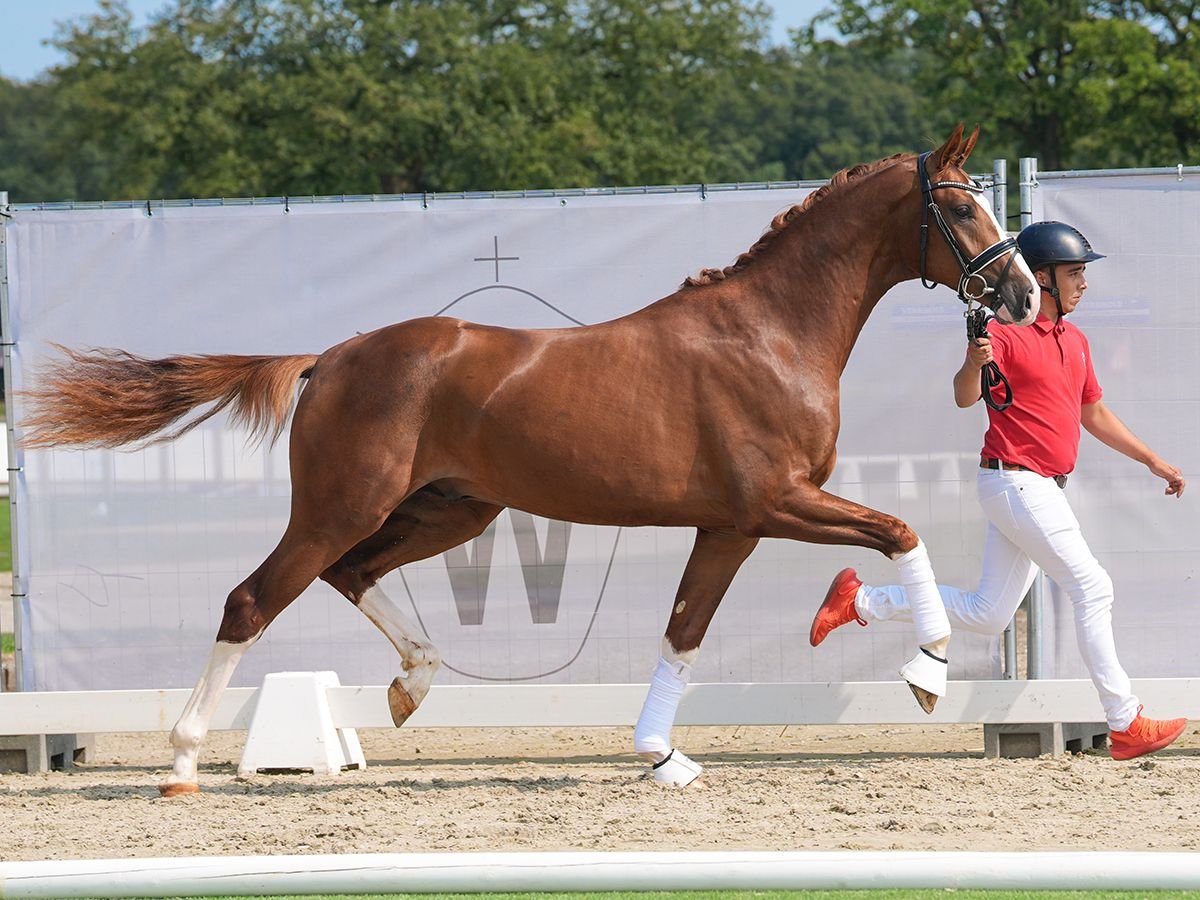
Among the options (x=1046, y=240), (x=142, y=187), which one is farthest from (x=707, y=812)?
(x=142, y=187)

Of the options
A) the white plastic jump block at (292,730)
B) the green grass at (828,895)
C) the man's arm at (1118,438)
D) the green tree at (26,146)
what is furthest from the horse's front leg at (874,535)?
the green tree at (26,146)

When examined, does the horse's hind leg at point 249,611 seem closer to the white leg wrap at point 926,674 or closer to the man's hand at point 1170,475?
the white leg wrap at point 926,674

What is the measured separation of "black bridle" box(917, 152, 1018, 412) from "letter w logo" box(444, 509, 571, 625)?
1974mm

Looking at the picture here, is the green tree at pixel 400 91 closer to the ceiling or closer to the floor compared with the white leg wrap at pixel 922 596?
closer to the ceiling

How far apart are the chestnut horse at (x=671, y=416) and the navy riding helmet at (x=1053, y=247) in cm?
17

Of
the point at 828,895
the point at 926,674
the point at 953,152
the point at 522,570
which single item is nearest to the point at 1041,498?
the point at 926,674

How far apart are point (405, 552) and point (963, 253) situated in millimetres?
2360

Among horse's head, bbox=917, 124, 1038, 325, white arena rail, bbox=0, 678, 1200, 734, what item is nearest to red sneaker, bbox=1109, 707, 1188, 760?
white arena rail, bbox=0, 678, 1200, 734

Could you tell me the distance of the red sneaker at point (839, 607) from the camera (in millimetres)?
5453

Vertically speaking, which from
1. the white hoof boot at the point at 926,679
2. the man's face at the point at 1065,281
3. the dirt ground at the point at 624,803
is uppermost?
the man's face at the point at 1065,281

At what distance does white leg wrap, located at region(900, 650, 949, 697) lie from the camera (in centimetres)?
513

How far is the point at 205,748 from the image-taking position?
271 inches

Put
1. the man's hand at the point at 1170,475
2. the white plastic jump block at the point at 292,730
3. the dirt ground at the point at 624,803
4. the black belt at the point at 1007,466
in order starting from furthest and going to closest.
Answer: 1. the white plastic jump block at the point at 292,730
2. the man's hand at the point at 1170,475
3. the black belt at the point at 1007,466
4. the dirt ground at the point at 624,803

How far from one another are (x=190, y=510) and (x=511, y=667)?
5.01ft
